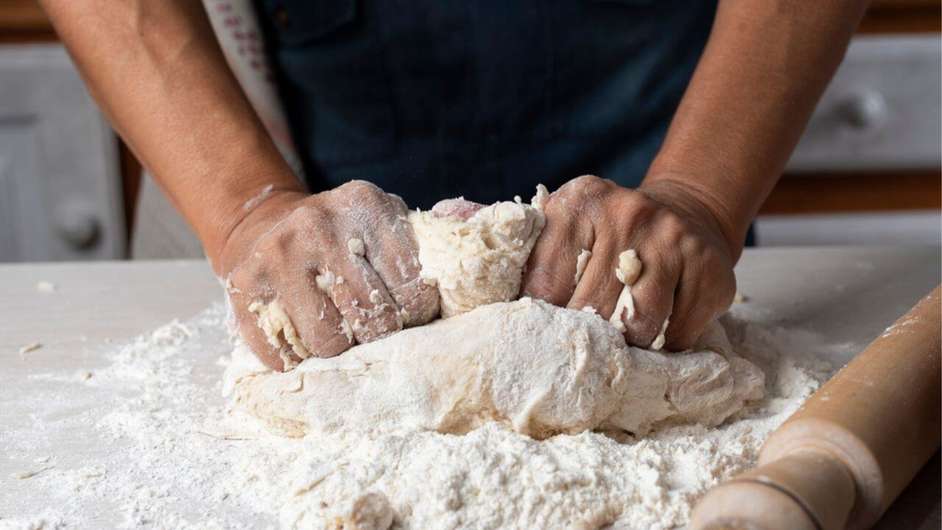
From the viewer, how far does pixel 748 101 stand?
1.02 meters

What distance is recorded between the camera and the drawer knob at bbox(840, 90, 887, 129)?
216 cm

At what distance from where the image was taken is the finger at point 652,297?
2.78ft

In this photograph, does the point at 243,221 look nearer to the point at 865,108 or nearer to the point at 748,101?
the point at 748,101

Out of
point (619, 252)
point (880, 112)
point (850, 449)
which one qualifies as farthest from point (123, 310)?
point (880, 112)

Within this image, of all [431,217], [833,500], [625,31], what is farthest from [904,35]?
[833,500]

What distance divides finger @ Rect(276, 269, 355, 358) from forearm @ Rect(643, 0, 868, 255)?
1.08ft

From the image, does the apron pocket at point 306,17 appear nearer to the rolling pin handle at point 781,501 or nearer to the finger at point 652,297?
the finger at point 652,297

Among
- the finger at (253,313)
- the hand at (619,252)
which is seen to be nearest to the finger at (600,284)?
the hand at (619,252)

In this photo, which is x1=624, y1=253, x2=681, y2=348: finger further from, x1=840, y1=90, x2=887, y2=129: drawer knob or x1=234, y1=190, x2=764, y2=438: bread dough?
x1=840, y1=90, x2=887, y2=129: drawer knob

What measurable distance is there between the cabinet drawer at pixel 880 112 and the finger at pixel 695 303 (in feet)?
4.46

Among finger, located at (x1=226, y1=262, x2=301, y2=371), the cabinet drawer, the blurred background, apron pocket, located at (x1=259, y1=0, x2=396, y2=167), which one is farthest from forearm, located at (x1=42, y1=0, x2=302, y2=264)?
the cabinet drawer

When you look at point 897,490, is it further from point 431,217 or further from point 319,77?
point 319,77

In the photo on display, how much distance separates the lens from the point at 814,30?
105 centimetres

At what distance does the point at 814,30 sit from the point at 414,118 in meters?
0.58
